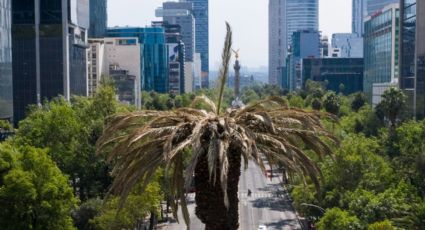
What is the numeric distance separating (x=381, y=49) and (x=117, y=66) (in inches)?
2764

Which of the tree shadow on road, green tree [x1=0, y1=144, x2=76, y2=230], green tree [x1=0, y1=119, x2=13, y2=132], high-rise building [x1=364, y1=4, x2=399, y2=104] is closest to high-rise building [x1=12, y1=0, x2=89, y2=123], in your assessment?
green tree [x1=0, y1=119, x2=13, y2=132]

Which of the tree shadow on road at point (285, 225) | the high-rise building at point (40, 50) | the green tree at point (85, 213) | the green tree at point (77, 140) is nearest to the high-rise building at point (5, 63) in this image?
the high-rise building at point (40, 50)

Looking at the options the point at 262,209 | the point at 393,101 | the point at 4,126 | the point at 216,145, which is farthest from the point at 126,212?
the point at 4,126

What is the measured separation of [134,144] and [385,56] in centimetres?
12342

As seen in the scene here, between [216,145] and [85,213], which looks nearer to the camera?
[216,145]

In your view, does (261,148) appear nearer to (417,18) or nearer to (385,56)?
(417,18)

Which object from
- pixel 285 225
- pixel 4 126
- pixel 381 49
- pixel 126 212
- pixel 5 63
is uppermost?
pixel 381 49

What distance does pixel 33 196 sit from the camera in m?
40.8

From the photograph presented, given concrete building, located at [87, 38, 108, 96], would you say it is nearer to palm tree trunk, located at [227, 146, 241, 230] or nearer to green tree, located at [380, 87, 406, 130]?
green tree, located at [380, 87, 406, 130]

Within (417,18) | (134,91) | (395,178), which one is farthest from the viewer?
(134,91)

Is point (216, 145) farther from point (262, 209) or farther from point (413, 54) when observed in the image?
point (413, 54)

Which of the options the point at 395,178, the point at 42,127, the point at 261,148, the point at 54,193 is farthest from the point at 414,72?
the point at 261,148

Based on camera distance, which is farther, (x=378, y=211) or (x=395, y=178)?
(x=395, y=178)

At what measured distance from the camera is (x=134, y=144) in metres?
14.5
